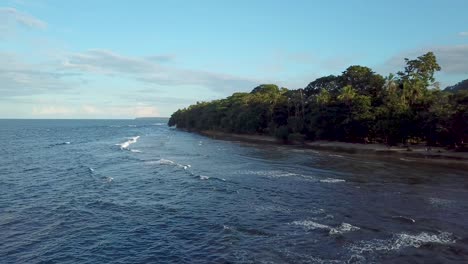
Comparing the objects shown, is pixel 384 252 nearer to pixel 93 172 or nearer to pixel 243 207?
pixel 243 207

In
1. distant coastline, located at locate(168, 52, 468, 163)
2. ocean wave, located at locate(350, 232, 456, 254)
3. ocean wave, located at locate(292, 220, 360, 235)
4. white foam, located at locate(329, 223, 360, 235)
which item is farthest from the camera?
distant coastline, located at locate(168, 52, 468, 163)

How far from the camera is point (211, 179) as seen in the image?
4384 centimetres

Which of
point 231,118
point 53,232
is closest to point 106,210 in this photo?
point 53,232

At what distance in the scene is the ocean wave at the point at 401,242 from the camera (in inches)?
825

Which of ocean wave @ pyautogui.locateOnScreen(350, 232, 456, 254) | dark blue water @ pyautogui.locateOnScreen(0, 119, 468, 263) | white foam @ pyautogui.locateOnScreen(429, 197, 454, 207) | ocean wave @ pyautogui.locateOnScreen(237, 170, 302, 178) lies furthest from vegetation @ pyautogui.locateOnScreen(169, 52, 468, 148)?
ocean wave @ pyautogui.locateOnScreen(350, 232, 456, 254)

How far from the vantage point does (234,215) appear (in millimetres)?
28406

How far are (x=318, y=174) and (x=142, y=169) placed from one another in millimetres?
22302

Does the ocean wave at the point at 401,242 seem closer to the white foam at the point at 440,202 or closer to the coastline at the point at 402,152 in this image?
the white foam at the point at 440,202

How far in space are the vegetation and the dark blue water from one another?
19.7 m

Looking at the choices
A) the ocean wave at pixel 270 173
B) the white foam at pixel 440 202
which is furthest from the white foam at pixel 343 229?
the ocean wave at pixel 270 173

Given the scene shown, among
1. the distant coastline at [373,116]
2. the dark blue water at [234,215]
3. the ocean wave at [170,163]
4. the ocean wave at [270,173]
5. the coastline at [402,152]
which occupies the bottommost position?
the dark blue water at [234,215]

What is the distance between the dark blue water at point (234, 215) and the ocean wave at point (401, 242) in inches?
2.2

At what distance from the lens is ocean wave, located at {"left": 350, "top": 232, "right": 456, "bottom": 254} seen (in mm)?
20953

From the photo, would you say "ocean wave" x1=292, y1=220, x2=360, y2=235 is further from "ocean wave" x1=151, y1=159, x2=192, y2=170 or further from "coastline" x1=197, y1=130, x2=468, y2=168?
"coastline" x1=197, y1=130, x2=468, y2=168
